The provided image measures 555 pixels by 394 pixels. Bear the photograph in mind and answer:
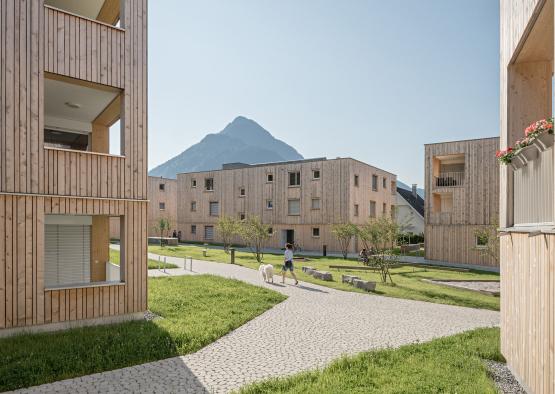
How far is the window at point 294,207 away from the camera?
35.4 meters

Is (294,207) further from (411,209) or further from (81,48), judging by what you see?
(81,48)

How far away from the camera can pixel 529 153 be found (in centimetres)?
536

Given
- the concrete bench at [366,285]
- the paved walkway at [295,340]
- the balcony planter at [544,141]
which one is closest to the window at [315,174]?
the concrete bench at [366,285]

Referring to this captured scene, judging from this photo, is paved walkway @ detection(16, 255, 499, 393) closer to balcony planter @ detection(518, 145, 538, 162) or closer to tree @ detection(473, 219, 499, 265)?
balcony planter @ detection(518, 145, 538, 162)

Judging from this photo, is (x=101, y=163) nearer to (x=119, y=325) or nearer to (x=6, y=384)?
(x=119, y=325)

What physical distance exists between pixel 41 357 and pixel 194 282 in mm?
8445

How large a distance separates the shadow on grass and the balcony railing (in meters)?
24.8

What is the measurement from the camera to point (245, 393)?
547 cm

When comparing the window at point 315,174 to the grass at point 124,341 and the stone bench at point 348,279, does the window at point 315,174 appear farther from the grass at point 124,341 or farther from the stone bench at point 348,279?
the grass at point 124,341

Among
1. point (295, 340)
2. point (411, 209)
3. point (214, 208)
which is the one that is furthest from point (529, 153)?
point (411, 209)

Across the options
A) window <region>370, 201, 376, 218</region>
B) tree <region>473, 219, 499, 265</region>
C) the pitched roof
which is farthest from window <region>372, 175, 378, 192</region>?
tree <region>473, 219, 499, 265</region>

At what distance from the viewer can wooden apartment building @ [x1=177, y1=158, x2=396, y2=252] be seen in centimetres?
3341

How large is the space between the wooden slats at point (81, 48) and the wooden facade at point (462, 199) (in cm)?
2398

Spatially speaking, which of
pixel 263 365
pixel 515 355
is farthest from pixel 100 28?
pixel 515 355
